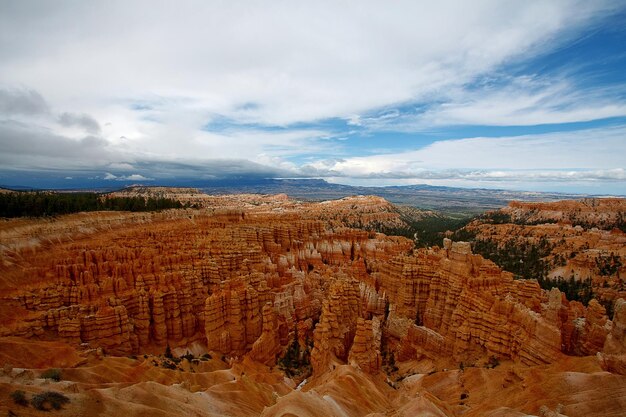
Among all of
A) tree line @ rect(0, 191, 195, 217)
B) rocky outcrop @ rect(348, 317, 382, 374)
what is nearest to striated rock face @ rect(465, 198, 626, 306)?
rocky outcrop @ rect(348, 317, 382, 374)

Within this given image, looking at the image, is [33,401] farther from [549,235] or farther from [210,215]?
[549,235]

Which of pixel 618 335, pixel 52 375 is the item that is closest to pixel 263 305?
pixel 52 375

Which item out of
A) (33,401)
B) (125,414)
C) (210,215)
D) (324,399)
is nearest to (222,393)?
(324,399)

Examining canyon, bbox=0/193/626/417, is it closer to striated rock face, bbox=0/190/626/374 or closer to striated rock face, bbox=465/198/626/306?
striated rock face, bbox=0/190/626/374

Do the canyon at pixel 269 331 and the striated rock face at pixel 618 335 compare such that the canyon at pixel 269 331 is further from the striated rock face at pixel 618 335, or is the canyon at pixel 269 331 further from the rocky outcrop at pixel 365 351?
the rocky outcrop at pixel 365 351

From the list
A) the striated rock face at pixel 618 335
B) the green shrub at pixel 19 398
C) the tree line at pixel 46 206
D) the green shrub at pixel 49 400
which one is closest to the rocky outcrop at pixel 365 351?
the striated rock face at pixel 618 335

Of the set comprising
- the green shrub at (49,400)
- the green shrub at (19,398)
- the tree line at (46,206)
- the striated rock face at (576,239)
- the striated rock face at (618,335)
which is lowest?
the striated rock face at (576,239)
